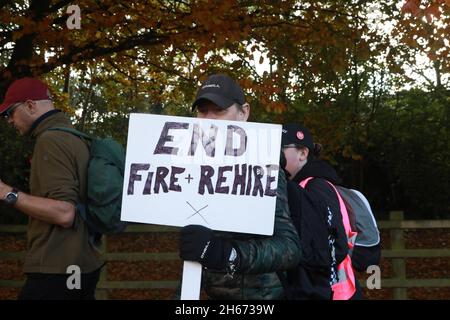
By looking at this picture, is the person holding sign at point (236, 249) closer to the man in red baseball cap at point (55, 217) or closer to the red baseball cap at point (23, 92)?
the man in red baseball cap at point (55, 217)

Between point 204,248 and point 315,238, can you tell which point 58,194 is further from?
point 315,238

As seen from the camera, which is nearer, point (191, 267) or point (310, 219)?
point (191, 267)

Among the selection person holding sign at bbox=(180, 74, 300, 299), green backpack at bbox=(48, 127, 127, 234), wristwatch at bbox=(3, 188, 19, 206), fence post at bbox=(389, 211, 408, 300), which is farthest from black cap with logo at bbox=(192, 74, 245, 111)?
fence post at bbox=(389, 211, 408, 300)

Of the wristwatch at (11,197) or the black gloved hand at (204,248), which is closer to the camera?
the black gloved hand at (204,248)

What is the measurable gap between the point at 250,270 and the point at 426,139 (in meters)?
12.7

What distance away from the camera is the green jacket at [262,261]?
87.0 inches

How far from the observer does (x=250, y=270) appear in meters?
2.20

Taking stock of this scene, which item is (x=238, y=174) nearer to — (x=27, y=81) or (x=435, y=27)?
(x=27, y=81)

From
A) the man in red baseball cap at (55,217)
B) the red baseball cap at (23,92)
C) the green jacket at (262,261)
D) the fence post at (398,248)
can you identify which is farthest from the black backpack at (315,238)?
the fence post at (398,248)

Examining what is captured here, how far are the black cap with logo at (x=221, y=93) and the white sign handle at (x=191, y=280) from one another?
2.03 ft

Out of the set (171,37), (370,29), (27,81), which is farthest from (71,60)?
(27,81)

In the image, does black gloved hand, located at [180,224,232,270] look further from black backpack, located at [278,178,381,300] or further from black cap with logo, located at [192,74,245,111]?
black cap with logo, located at [192,74,245,111]

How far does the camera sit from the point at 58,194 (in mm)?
2904

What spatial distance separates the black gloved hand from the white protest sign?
0.24 ft
